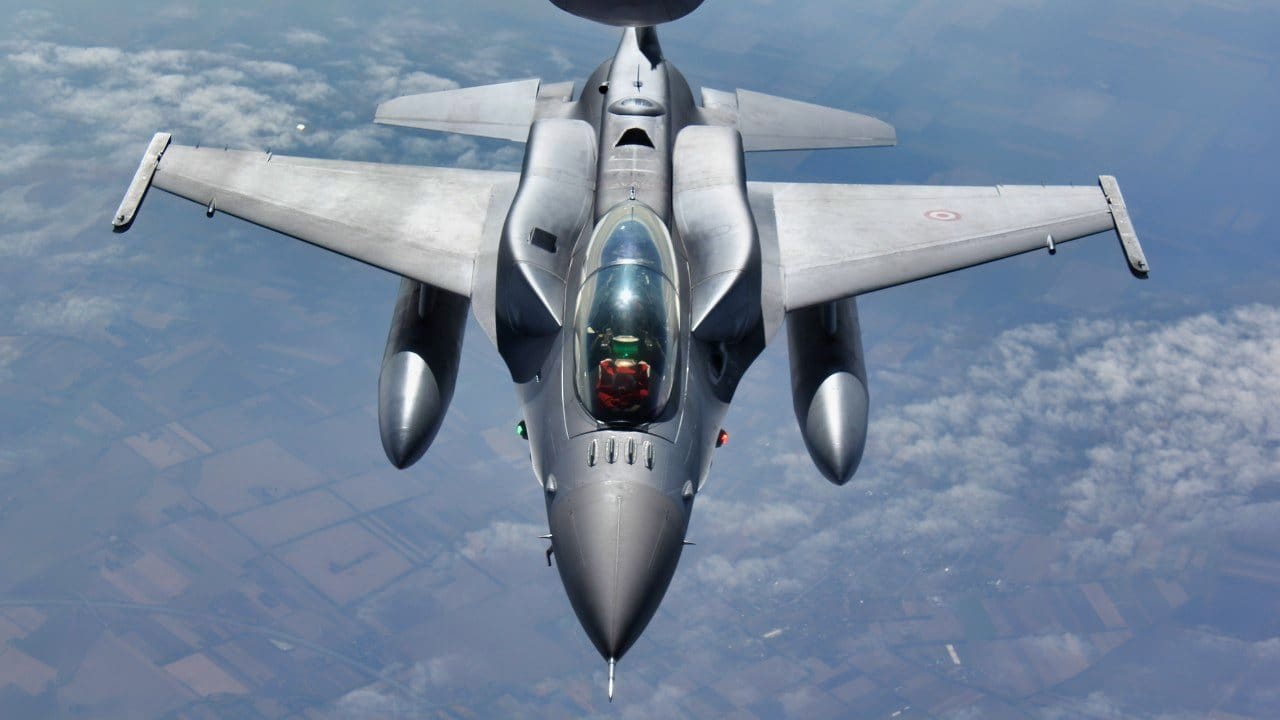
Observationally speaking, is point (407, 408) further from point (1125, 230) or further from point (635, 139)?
point (1125, 230)

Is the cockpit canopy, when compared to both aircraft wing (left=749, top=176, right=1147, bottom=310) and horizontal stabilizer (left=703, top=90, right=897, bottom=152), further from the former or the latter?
horizontal stabilizer (left=703, top=90, right=897, bottom=152)

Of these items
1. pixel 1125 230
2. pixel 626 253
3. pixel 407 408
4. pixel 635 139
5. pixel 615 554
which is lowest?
pixel 615 554

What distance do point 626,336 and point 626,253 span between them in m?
1.29

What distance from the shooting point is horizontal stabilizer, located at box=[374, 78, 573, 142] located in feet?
56.7

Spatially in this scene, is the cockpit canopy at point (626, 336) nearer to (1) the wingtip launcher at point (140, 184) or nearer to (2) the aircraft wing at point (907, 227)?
(2) the aircraft wing at point (907, 227)

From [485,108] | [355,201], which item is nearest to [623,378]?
[355,201]

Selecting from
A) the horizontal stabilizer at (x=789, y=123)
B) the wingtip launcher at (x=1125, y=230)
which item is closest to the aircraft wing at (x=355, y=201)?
the horizontal stabilizer at (x=789, y=123)

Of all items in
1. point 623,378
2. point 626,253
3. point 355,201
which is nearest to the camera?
point 623,378

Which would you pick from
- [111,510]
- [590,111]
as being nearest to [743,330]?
[590,111]

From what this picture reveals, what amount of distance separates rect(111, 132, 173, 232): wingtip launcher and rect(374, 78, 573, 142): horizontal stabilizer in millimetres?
3459

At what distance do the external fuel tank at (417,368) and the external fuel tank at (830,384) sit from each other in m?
4.58

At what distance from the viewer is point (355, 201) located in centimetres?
1540

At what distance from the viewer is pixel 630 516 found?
10.4 meters

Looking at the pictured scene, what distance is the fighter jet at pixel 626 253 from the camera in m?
10.8
